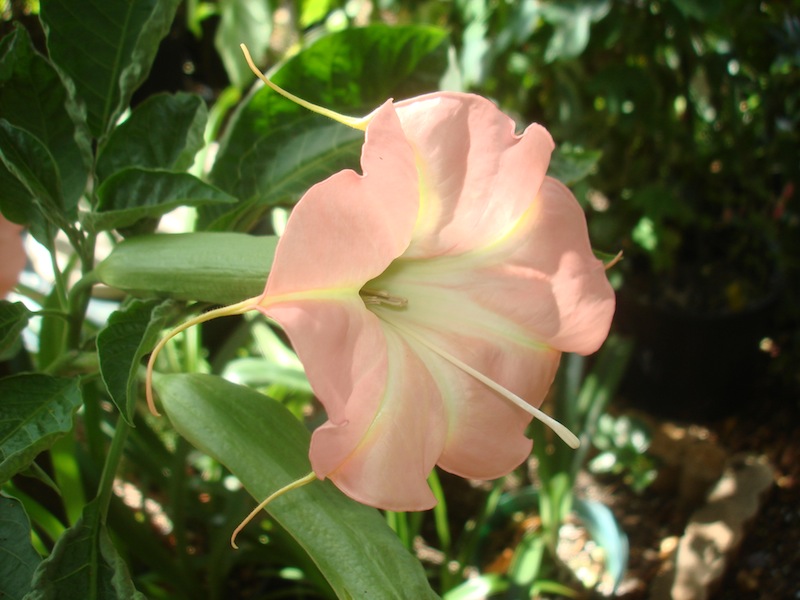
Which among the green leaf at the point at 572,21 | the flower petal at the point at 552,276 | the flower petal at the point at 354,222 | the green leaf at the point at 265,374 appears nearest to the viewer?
the flower petal at the point at 354,222

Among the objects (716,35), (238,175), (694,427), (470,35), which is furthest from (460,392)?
(694,427)

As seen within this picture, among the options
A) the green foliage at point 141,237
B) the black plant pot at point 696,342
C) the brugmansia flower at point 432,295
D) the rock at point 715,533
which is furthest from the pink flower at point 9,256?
the black plant pot at point 696,342

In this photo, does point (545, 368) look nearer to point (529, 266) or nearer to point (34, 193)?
point (529, 266)

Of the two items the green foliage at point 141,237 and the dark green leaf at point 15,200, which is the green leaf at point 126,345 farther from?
the dark green leaf at point 15,200

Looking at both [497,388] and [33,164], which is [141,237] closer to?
[33,164]

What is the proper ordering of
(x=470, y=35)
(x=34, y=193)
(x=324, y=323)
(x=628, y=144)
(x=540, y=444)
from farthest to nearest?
(x=628, y=144), (x=470, y=35), (x=540, y=444), (x=34, y=193), (x=324, y=323)

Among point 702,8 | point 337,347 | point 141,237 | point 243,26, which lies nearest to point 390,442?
point 337,347

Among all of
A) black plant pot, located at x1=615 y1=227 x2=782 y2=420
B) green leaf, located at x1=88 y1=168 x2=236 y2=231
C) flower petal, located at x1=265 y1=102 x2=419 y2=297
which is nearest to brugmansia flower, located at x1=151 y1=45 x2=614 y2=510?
flower petal, located at x1=265 y1=102 x2=419 y2=297
